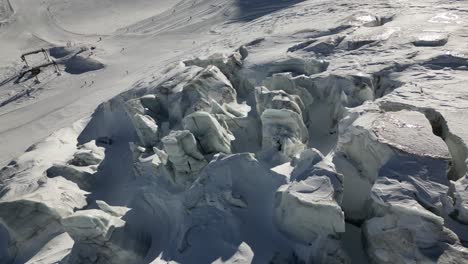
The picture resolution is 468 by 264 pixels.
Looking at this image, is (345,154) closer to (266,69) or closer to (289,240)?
(289,240)

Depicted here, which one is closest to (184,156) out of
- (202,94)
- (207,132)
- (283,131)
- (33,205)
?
(207,132)

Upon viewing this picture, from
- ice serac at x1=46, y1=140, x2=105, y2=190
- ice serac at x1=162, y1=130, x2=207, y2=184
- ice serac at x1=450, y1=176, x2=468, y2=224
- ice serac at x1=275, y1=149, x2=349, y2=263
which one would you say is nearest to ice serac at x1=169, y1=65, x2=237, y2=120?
ice serac at x1=46, y1=140, x2=105, y2=190

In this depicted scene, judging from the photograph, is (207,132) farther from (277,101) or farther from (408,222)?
(408,222)

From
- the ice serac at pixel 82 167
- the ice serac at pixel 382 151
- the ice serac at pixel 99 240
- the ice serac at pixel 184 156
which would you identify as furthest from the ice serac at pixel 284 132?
the ice serac at pixel 82 167

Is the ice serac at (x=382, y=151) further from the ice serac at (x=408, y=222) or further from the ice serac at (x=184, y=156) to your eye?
the ice serac at (x=184, y=156)

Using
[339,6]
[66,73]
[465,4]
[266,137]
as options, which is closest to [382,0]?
[339,6]
